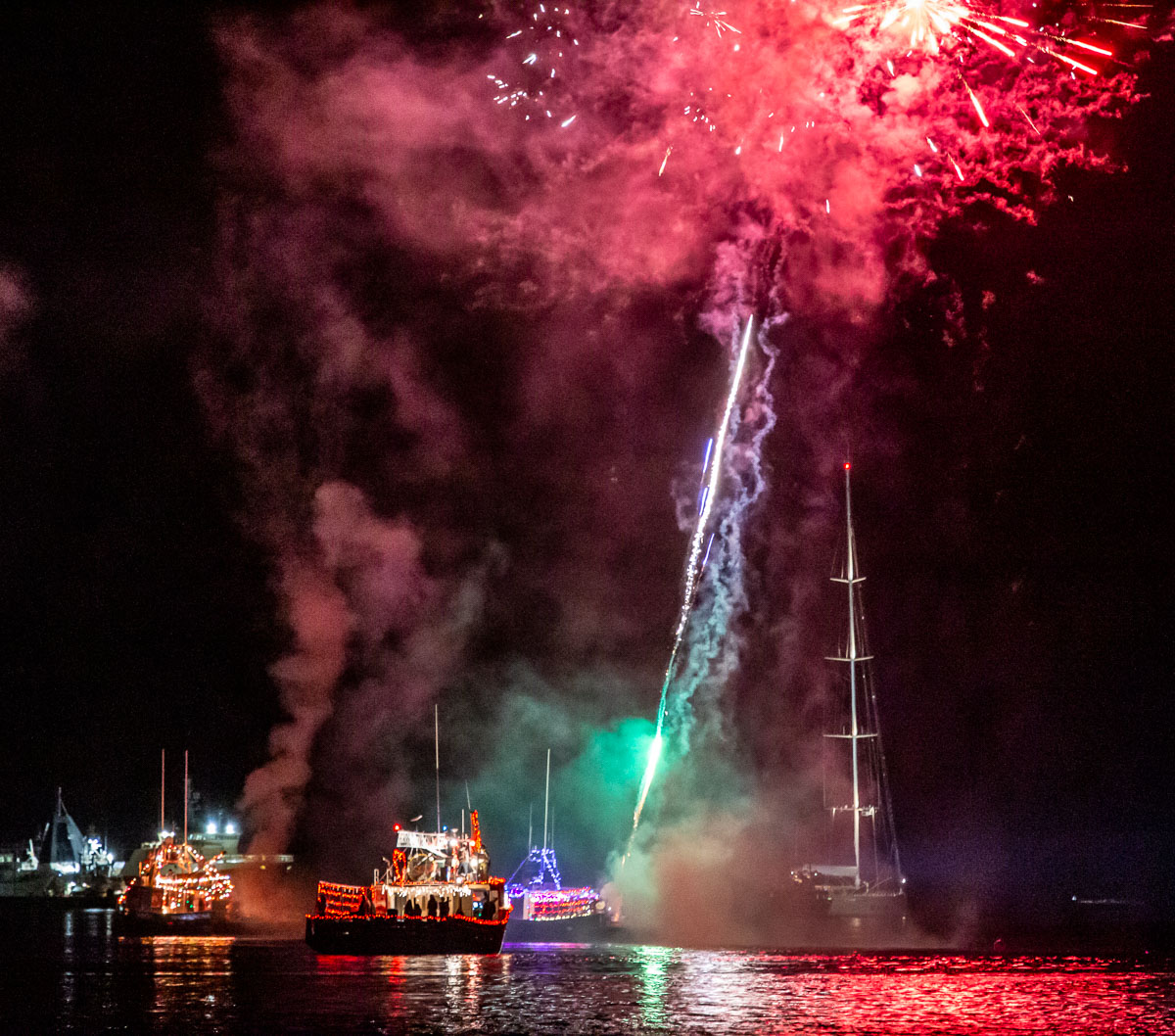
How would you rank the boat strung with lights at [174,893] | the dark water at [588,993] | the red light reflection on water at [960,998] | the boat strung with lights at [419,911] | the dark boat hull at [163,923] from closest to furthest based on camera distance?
the red light reflection on water at [960,998], the dark water at [588,993], the boat strung with lights at [419,911], the dark boat hull at [163,923], the boat strung with lights at [174,893]

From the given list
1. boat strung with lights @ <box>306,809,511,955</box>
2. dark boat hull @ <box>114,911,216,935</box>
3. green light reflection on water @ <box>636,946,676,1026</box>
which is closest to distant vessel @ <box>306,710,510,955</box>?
boat strung with lights @ <box>306,809,511,955</box>

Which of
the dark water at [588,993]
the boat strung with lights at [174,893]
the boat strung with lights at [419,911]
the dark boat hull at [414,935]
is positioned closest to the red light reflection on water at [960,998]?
the dark water at [588,993]

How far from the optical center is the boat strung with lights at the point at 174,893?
11694 cm

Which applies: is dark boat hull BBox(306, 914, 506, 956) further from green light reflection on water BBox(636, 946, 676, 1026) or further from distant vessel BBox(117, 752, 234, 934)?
distant vessel BBox(117, 752, 234, 934)

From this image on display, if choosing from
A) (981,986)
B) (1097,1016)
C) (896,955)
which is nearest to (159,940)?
(896,955)

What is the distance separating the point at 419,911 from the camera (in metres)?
74.0

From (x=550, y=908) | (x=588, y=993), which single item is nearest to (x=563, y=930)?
(x=550, y=908)

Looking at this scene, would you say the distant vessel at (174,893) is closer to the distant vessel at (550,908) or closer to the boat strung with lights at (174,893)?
the boat strung with lights at (174,893)

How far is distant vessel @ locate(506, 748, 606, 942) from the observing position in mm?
88500

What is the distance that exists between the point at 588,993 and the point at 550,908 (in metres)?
38.8

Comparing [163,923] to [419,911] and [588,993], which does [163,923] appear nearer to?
[419,911]

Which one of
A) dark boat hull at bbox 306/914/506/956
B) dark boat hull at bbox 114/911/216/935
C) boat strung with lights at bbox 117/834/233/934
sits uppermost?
dark boat hull at bbox 306/914/506/956

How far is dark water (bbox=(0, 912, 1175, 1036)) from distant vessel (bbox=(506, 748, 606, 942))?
33.5ft

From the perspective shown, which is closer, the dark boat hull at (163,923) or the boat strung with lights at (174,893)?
the dark boat hull at (163,923)
